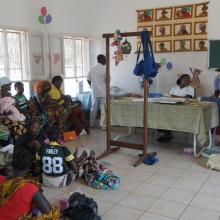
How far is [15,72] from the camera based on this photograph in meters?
5.47

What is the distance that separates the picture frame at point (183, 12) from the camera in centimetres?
584

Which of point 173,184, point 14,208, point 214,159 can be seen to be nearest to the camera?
point 14,208

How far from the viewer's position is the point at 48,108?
500cm

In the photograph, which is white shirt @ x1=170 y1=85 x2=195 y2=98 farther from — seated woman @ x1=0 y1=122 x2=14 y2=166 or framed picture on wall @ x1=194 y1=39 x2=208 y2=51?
seated woman @ x1=0 y1=122 x2=14 y2=166

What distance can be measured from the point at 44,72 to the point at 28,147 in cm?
259

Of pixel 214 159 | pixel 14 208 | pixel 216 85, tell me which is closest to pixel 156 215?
pixel 14 208

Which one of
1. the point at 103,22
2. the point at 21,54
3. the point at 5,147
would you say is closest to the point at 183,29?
the point at 103,22

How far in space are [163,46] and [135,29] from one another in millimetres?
710

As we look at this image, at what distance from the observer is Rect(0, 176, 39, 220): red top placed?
1916 mm

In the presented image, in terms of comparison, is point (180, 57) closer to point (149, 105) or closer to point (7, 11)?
point (149, 105)

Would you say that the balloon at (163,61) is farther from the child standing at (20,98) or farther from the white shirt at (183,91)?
the child standing at (20,98)

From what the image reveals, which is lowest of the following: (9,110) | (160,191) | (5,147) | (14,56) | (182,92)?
(160,191)

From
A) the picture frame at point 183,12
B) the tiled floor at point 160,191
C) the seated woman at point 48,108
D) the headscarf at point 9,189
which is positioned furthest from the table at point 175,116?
the headscarf at point 9,189

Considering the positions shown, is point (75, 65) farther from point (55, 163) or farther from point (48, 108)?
point (55, 163)
